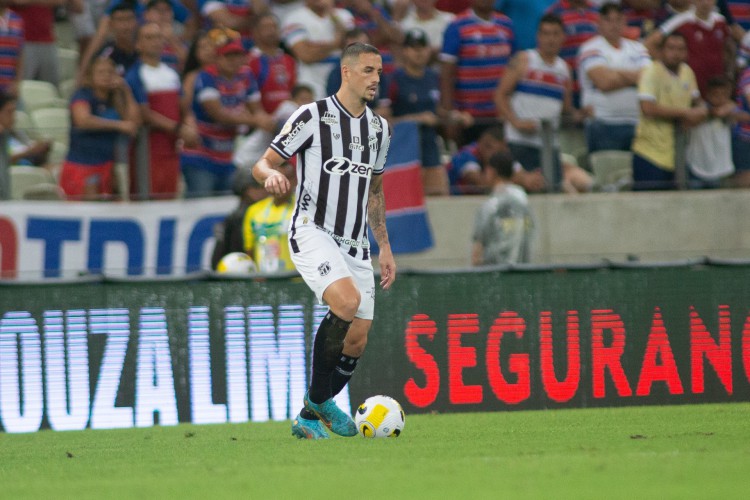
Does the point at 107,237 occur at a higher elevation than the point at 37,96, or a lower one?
lower

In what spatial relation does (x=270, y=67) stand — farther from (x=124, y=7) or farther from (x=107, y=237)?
(x=107, y=237)

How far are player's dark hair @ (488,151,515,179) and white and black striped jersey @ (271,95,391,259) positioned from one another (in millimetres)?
4109

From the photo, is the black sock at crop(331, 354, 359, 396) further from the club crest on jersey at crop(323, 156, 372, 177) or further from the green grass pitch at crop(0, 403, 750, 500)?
the club crest on jersey at crop(323, 156, 372, 177)

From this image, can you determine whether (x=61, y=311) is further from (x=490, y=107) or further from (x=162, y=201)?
(x=490, y=107)

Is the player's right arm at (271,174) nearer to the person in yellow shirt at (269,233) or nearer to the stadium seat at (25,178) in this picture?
the person in yellow shirt at (269,233)

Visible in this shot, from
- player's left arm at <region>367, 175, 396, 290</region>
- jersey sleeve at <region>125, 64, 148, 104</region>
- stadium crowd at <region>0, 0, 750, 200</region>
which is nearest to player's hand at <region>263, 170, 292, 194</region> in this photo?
player's left arm at <region>367, 175, 396, 290</region>

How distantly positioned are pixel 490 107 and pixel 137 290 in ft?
17.4

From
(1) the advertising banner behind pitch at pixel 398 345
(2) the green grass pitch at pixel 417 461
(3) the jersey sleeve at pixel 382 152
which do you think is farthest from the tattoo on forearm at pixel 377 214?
(1) the advertising banner behind pitch at pixel 398 345

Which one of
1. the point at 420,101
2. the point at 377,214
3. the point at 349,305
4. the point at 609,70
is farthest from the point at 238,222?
the point at 609,70

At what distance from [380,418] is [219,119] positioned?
5.65 meters

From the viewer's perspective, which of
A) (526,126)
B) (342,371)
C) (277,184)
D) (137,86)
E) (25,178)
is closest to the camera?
(277,184)

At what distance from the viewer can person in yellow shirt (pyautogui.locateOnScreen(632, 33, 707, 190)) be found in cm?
1406

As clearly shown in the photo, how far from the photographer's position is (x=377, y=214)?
28.1ft

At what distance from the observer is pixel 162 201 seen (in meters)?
12.9
